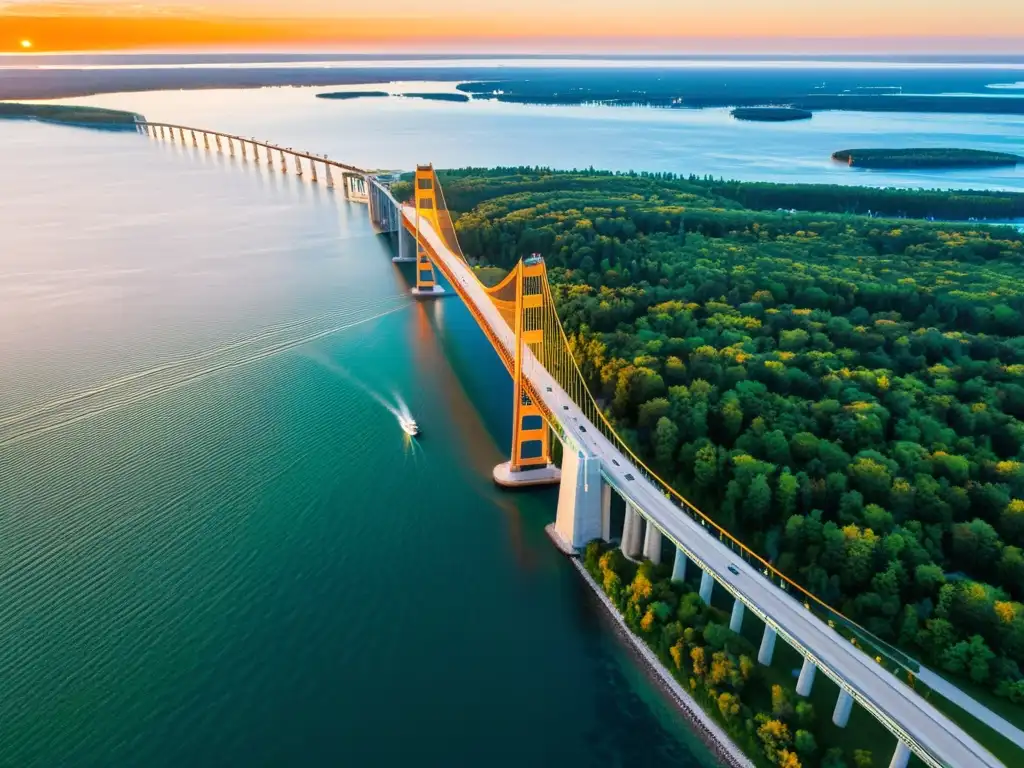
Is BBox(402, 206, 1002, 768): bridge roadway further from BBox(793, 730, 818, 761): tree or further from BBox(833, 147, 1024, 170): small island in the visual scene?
BBox(833, 147, 1024, 170): small island

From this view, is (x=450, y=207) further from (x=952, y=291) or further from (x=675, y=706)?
(x=675, y=706)

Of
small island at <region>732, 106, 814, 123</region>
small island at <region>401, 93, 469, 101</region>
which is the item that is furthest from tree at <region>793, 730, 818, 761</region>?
small island at <region>401, 93, 469, 101</region>

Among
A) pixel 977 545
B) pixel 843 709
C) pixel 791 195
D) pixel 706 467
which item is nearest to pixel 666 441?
pixel 706 467

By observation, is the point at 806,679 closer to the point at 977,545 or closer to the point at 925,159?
the point at 977,545

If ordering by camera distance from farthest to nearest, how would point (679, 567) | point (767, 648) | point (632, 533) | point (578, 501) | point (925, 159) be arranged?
point (925, 159), point (578, 501), point (632, 533), point (679, 567), point (767, 648)

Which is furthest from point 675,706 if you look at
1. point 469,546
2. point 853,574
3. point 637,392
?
point 637,392

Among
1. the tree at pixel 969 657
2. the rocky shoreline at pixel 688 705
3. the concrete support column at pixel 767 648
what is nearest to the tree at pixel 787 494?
the concrete support column at pixel 767 648
